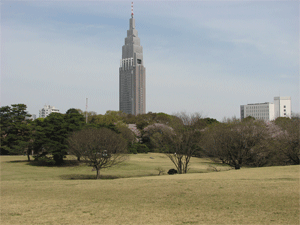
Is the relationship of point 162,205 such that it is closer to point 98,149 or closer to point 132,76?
point 98,149

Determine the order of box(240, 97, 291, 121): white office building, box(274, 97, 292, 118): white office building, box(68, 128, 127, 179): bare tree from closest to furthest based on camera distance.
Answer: box(68, 128, 127, 179): bare tree, box(240, 97, 291, 121): white office building, box(274, 97, 292, 118): white office building

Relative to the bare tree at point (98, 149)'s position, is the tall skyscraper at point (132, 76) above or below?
above

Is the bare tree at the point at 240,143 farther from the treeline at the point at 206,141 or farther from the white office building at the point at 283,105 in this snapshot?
the white office building at the point at 283,105

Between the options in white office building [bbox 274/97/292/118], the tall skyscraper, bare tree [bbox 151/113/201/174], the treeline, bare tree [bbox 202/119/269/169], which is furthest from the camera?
the tall skyscraper

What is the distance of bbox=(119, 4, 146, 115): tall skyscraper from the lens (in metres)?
180

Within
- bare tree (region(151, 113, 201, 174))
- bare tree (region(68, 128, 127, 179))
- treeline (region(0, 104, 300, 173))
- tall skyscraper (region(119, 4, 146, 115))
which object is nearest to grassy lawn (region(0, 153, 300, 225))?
bare tree (region(68, 128, 127, 179))

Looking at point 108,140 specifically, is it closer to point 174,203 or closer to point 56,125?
point 56,125

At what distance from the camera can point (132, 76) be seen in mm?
181125

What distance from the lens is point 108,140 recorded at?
29.1 m

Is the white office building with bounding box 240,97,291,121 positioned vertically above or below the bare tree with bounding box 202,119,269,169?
above

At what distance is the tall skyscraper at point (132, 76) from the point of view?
180125 millimetres

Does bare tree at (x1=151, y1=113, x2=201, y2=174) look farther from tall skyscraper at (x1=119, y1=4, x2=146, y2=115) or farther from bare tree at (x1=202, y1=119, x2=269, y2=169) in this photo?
tall skyscraper at (x1=119, y1=4, x2=146, y2=115)

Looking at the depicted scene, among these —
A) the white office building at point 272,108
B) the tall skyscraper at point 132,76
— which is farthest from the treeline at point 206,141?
the tall skyscraper at point 132,76

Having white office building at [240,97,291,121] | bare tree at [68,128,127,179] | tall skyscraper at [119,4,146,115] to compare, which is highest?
tall skyscraper at [119,4,146,115]
